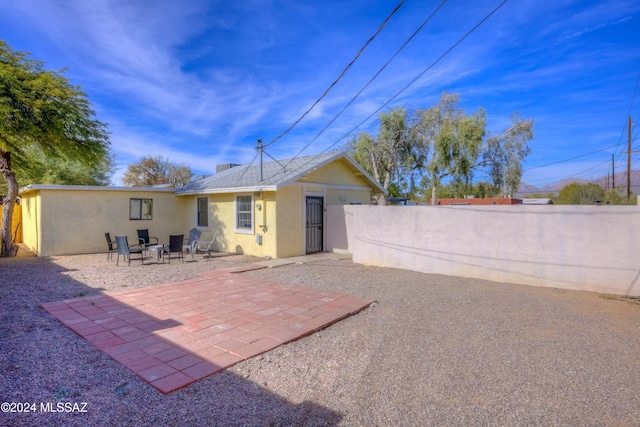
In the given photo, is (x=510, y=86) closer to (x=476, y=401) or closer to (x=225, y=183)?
(x=225, y=183)

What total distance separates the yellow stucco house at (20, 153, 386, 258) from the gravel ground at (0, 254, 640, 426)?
626cm

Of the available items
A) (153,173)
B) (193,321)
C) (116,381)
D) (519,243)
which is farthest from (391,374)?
(153,173)

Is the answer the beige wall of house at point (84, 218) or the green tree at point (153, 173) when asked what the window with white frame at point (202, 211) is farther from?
the green tree at point (153, 173)

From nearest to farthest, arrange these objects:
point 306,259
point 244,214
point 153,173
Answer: point 306,259 < point 244,214 < point 153,173

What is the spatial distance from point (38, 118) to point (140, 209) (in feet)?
16.0

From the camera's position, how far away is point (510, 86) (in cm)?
1509

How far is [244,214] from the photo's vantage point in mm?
12547

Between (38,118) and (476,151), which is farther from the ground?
(476,151)

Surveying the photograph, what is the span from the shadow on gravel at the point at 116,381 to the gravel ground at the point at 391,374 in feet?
0.05

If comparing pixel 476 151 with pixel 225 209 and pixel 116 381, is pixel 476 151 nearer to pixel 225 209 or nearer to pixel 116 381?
pixel 225 209

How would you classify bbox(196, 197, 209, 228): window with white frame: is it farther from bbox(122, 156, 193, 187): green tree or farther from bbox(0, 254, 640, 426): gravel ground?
bbox(122, 156, 193, 187): green tree

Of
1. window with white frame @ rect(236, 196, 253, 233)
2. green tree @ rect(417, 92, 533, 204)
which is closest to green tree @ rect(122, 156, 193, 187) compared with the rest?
window with white frame @ rect(236, 196, 253, 233)

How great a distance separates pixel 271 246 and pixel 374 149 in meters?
15.2

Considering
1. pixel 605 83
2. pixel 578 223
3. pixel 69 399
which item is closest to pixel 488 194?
pixel 605 83
